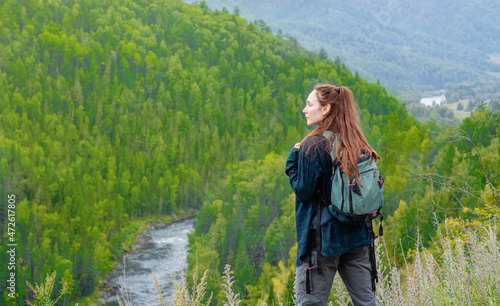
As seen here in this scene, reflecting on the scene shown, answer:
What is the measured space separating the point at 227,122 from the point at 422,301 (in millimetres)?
98237

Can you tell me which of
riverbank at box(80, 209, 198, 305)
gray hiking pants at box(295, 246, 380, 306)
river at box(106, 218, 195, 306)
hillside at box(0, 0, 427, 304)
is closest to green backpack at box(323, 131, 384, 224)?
gray hiking pants at box(295, 246, 380, 306)

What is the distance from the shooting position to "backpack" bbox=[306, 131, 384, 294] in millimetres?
2371

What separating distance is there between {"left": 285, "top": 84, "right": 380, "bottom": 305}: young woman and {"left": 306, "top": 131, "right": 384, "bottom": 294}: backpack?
2 cm

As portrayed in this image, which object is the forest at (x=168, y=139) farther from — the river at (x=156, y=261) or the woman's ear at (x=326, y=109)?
the woman's ear at (x=326, y=109)

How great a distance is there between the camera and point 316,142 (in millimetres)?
2494

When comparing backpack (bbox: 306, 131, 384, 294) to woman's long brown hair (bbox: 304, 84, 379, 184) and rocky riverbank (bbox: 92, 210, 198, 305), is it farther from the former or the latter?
rocky riverbank (bbox: 92, 210, 198, 305)

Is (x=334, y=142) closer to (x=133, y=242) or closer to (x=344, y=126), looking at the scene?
(x=344, y=126)

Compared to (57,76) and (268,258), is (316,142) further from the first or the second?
(57,76)

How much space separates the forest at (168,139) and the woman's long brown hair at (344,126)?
18341mm

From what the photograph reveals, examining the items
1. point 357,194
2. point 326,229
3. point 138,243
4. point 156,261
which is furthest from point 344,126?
point 138,243

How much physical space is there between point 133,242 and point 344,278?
5462 centimetres

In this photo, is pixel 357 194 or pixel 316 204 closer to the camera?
pixel 357 194

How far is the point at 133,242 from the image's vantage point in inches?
2142

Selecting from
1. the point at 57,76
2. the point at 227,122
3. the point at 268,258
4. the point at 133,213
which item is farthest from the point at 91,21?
the point at 268,258
